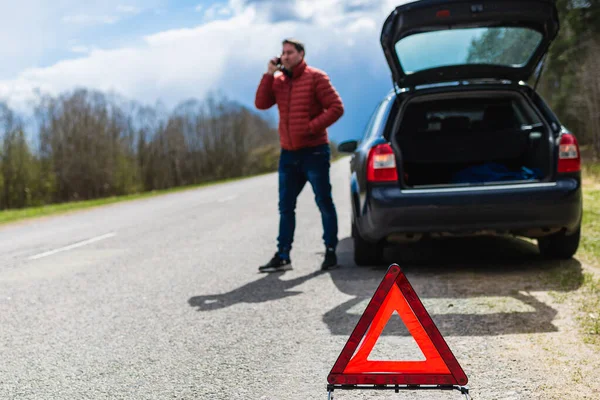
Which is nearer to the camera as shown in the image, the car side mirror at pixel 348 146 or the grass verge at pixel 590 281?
the grass verge at pixel 590 281

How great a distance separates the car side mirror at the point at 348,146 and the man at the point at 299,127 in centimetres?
114

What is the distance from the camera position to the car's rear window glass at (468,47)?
20.5ft

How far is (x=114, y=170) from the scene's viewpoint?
53875mm

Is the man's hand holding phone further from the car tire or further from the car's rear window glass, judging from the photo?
the car tire

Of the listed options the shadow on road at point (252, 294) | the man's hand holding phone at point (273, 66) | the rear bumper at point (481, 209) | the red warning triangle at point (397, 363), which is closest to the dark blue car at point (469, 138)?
the rear bumper at point (481, 209)

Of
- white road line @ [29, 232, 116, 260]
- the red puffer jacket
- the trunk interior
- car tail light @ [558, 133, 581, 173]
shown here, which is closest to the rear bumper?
car tail light @ [558, 133, 581, 173]

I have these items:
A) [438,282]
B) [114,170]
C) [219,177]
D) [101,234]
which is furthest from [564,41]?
[219,177]

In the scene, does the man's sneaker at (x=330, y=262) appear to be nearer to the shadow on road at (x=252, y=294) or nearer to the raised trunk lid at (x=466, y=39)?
the shadow on road at (x=252, y=294)

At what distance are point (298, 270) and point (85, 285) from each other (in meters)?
2.02

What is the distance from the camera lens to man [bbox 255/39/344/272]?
6.62m

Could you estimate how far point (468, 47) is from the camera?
6344 mm

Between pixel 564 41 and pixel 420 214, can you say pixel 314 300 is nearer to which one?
pixel 420 214

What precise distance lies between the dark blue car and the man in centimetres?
34

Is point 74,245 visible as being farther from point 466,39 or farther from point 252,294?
point 466,39
